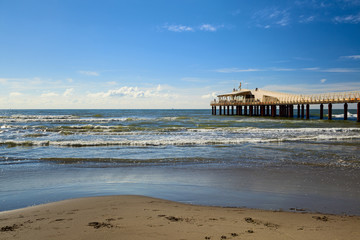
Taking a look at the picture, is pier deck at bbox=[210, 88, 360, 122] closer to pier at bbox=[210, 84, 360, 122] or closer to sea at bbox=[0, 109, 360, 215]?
pier at bbox=[210, 84, 360, 122]

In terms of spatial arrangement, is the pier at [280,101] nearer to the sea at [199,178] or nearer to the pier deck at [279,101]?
the pier deck at [279,101]

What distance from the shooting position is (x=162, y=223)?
13.7 feet

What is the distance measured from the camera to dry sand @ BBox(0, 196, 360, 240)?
3.75m

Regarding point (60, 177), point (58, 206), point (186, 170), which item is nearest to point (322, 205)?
point (186, 170)

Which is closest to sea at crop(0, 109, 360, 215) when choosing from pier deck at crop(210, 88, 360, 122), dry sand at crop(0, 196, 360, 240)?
dry sand at crop(0, 196, 360, 240)

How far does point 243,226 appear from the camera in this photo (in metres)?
4.05

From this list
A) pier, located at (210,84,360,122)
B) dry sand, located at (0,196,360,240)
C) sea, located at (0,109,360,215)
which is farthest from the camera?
pier, located at (210,84,360,122)

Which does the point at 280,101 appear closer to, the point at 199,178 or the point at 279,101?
the point at 279,101

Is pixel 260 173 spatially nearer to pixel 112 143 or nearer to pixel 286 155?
pixel 286 155

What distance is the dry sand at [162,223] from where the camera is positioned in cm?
375

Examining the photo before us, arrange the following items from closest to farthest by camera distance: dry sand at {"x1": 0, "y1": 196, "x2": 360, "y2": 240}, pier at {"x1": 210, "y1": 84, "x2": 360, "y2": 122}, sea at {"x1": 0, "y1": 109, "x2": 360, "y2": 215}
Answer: dry sand at {"x1": 0, "y1": 196, "x2": 360, "y2": 240} < sea at {"x1": 0, "y1": 109, "x2": 360, "y2": 215} < pier at {"x1": 210, "y1": 84, "x2": 360, "y2": 122}

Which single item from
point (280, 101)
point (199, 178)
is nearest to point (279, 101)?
point (280, 101)

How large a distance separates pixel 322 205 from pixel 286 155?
662 cm

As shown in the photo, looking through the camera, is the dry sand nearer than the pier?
Yes
